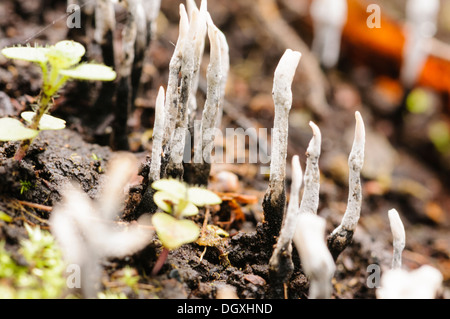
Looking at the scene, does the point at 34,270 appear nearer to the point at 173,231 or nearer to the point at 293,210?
the point at 173,231

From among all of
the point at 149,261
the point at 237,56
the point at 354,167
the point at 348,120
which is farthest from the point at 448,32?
the point at 149,261

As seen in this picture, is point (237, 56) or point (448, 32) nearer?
point (237, 56)

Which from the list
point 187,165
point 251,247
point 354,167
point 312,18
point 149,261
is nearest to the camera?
point 149,261

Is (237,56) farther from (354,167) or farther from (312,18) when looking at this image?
(354,167)

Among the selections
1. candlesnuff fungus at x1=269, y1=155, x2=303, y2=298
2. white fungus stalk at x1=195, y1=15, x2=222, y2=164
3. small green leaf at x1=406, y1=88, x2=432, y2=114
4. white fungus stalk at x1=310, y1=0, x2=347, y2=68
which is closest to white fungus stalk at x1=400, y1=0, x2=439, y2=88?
small green leaf at x1=406, y1=88, x2=432, y2=114

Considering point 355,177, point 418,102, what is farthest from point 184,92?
point 418,102

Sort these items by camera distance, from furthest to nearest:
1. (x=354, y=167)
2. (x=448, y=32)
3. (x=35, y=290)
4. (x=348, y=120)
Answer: (x=448, y=32) → (x=348, y=120) → (x=354, y=167) → (x=35, y=290)
